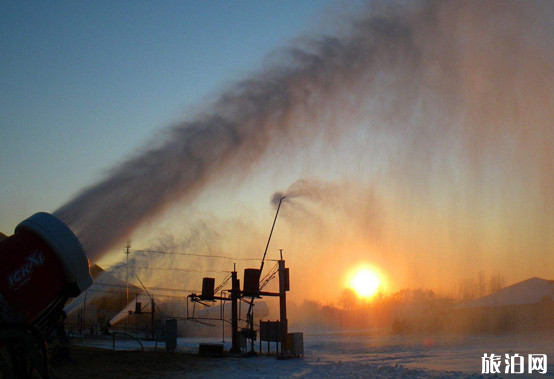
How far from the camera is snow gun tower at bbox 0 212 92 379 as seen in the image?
11.6 m

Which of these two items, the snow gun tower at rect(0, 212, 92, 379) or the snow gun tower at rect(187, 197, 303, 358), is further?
the snow gun tower at rect(187, 197, 303, 358)

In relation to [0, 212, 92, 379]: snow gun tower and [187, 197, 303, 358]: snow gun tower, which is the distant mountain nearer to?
[187, 197, 303, 358]: snow gun tower

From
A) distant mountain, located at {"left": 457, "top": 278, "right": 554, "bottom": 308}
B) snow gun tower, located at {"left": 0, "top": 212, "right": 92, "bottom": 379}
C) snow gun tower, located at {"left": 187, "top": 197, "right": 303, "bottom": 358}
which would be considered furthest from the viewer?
distant mountain, located at {"left": 457, "top": 278, "right": 554, "bottom": 308}

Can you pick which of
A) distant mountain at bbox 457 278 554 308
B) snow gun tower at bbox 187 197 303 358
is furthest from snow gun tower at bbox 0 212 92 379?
distant mountain at bbox 457 278 554 308

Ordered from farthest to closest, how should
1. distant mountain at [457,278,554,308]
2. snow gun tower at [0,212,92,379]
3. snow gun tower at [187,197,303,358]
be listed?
distant mountain at [457,278,554,308], snow gun tower at [187,197,303,358], snow gun tower at [0,212,92,379]

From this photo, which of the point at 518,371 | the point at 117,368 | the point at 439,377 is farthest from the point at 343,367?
the point at 117,368

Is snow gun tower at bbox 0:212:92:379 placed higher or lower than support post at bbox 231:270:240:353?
higher

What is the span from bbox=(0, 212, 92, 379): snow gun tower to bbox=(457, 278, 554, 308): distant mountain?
93632mm

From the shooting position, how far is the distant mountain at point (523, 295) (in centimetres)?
9044

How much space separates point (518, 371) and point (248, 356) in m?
20.4

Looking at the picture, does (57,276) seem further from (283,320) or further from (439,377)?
(283,320)

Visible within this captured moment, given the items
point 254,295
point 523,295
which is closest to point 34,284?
point 254,295

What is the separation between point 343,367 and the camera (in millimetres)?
28406

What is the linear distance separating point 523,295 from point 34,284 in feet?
331
